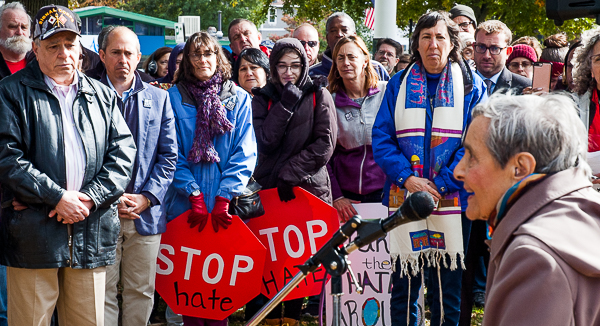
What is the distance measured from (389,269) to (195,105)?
204cm

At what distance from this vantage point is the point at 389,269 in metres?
5.53

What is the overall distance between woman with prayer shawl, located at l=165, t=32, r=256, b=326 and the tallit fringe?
1.30 m

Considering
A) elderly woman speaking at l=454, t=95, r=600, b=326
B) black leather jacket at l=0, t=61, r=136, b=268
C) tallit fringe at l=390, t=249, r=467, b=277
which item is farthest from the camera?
tallit fringe at l=390, t=249, r=467, b=277

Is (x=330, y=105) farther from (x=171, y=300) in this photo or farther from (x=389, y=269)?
(x=171, y=300)

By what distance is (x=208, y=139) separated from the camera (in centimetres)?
508

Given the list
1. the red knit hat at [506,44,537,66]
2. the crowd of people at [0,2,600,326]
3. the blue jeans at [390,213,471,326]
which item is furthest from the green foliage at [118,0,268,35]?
the blue jeans at [390,213,471,326]

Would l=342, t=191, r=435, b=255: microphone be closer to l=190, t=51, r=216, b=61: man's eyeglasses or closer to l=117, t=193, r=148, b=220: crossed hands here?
l=117, t=193, r=148, b=220: crossed hands

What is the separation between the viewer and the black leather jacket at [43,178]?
3803mm

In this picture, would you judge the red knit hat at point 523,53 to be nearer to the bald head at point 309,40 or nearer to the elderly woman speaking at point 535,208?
the bald head at point 309,40

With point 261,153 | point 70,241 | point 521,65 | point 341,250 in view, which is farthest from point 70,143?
point 521,65

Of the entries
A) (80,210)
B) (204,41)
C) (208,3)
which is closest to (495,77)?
(204,41)

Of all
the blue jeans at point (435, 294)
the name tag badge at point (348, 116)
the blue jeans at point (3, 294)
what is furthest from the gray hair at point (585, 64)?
the blue jeans at point (3, 294)

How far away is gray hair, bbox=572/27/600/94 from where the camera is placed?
4641 mm

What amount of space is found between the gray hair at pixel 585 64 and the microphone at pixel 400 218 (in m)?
2.82
